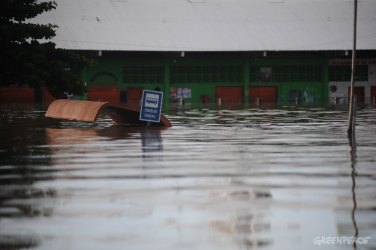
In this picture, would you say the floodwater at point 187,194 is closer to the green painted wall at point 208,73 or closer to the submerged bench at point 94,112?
the submerged bench at point 94,112

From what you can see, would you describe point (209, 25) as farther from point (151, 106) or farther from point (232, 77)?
point (151, 106)

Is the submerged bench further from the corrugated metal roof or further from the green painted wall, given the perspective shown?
the green painted wall

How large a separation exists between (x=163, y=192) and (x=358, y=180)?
304 cm

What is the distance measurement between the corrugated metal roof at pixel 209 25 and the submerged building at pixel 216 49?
77mm

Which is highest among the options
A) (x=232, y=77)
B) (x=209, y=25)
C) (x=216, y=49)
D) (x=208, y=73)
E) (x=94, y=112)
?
(x=209, y=25)

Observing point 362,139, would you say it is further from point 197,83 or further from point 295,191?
point 197,83

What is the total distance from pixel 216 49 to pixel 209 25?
420cm

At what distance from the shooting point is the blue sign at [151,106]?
23172 millimetres

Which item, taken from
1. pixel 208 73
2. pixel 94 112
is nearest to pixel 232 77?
pixel 208 73

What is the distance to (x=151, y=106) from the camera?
23.4m

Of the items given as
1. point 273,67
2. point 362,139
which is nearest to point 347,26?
point 273,67

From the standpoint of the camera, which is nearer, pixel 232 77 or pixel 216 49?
pixel 216 49

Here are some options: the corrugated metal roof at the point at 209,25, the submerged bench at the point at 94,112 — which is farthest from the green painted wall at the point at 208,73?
the submerged bench at the point at 94,112

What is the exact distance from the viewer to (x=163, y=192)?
10297 millimetres
